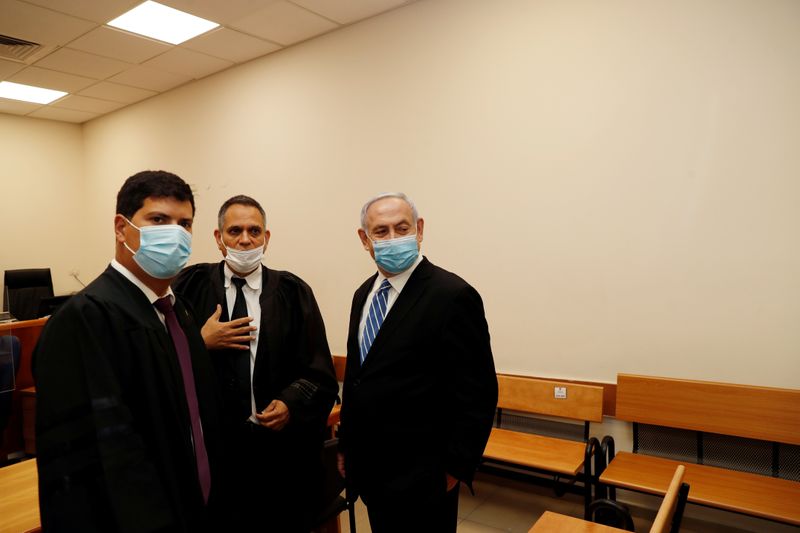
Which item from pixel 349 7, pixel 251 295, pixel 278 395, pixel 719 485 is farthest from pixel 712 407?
pixel 349 7

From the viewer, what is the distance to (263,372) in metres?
1.88

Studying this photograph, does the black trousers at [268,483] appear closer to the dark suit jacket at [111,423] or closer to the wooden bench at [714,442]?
the dark suit jacket at [111,423]

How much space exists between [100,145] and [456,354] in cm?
691

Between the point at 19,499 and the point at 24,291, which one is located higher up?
the point at 24,291

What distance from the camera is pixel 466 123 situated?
11.4 feet

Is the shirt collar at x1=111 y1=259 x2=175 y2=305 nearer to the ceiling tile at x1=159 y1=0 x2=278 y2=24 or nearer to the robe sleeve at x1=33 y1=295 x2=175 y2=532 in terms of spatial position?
the robe sleeve at x1=33 y1=295 x2=175 y2=532

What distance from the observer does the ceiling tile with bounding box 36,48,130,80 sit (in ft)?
14.7

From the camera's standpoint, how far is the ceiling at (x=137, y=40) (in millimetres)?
3637

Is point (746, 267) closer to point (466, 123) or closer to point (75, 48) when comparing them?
point (466, 123)

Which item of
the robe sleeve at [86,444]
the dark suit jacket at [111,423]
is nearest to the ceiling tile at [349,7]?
the dark suit jacket at [111,423]

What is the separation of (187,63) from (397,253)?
4.13 metres

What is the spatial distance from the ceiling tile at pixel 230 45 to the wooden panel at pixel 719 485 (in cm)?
424

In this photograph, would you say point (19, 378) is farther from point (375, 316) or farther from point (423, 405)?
point (423, 405)

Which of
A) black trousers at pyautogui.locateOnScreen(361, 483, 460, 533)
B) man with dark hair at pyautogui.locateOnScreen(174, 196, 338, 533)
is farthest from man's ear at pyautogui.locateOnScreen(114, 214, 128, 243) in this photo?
black trousers at pyautogui.locateOnScreen(361, 483, 460, 533)
